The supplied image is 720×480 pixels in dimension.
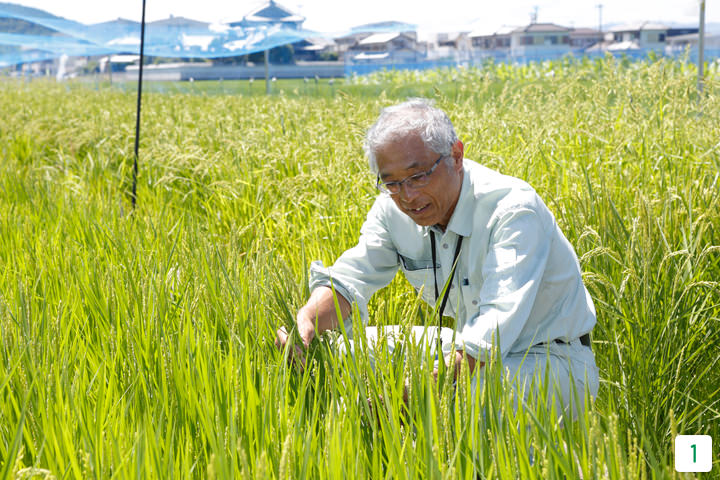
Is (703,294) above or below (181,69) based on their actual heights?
below

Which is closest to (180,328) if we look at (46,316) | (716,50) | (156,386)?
(156,386)

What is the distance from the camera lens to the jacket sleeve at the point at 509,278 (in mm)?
1860

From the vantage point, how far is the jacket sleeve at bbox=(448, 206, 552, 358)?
186cm

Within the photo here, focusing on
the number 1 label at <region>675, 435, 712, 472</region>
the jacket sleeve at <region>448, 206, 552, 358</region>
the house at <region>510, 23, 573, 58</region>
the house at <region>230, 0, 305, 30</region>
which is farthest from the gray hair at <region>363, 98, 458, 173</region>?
the house at <region>510, 23, 573, 58</region>

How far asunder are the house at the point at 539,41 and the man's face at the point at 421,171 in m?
17.9

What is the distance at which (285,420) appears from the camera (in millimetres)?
1422

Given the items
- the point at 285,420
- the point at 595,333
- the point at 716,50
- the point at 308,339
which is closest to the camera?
the point at 285,420

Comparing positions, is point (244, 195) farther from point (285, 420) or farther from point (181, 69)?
point (181, 69)

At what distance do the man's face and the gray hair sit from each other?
17 millimetres

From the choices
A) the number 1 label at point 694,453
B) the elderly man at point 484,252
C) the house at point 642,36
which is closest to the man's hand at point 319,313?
the elderly man at point 484,252

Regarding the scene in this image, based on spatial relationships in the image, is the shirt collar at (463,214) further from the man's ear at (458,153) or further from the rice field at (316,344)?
the rice field at (316,344)

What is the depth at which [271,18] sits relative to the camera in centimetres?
1644

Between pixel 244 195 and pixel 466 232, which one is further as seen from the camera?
pixel 244 195

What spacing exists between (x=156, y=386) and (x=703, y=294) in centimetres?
163
